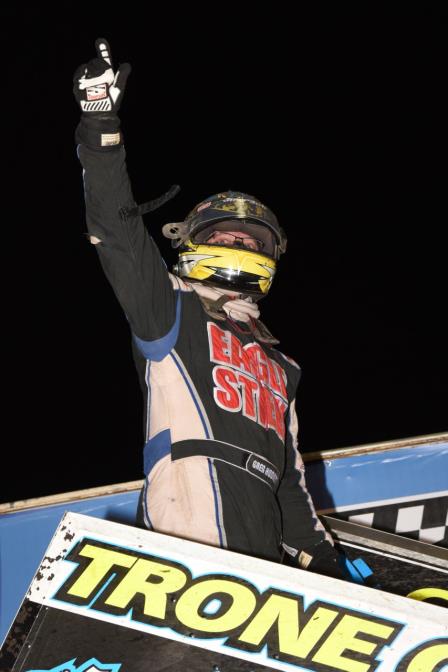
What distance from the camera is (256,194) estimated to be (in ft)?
17.6

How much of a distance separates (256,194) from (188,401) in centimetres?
318

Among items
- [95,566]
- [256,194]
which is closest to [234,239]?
[95,566]

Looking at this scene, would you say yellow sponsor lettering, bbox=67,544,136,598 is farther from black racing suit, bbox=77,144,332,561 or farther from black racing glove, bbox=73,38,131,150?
black racing glove, bbox=73,38,131,150

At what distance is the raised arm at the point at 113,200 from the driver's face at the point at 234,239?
0.44 m

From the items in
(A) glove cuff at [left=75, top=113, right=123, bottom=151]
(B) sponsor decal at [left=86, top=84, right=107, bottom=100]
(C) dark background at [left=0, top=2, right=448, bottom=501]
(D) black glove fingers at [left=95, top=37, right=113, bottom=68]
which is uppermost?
(D) black glove fingers at [left=95, top=37, right=113, bottom=68]

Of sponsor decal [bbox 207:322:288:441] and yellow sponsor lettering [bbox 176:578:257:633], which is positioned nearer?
yellow sponsor lettering [bbox 176:578:257:633]

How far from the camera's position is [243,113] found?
5297mm

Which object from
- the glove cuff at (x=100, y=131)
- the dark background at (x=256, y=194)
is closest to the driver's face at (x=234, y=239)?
the glove cuff at (x=100, y=131)

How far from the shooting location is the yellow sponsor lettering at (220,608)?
1.60 metres

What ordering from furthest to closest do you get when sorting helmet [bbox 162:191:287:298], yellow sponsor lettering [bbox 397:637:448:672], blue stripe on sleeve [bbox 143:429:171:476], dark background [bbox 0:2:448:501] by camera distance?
dark background [bbox 0:2:448:501] < helmet [bbox 162:191:287:298] < blue stripe on sleeve [bbox 143:429:171:476] < yellow sponsor lettering [bbox 397:637:448:672]

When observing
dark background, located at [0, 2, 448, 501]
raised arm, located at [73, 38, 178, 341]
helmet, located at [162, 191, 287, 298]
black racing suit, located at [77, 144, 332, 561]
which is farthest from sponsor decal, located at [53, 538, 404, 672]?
dark background, located at [0, 2, 448, 501]

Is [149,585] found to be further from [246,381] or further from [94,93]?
[94,93]

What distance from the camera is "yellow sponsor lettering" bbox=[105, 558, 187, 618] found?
5.29 feet

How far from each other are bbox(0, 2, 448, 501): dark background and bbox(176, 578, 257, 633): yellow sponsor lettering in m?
3.26
